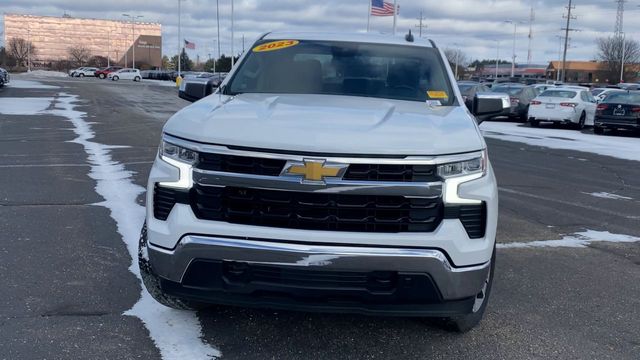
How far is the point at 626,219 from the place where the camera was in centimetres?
813

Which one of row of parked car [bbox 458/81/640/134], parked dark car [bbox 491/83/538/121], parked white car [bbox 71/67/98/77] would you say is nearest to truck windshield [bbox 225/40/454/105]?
row of parked car [bbox 458/81/640/134]

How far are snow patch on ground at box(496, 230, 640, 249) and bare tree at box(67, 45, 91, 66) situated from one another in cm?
13100

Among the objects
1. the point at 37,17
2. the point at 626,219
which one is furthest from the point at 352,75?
the point at 37,17

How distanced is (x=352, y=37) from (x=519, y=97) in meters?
21.6

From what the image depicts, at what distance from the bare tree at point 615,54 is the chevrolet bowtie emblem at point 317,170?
90.9m

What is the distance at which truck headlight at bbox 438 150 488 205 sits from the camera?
3389mm

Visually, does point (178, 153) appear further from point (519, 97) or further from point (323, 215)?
point (519, 97)

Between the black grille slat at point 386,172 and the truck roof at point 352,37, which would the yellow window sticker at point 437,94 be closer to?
the truck roof at point 352,37

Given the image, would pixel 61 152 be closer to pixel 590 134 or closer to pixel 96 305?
pixel 96 305

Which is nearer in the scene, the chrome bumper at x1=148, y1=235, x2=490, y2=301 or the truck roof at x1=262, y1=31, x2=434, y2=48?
the chrome bumper at x1=148, y1=235, x2=490, y2=301

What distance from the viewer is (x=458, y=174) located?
346cm

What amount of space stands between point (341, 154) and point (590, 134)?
2045cm

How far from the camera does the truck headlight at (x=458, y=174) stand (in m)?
3.39

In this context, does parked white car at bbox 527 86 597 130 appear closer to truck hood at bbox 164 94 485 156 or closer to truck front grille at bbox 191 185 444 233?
truck hood at bbox 164 94 485 156
